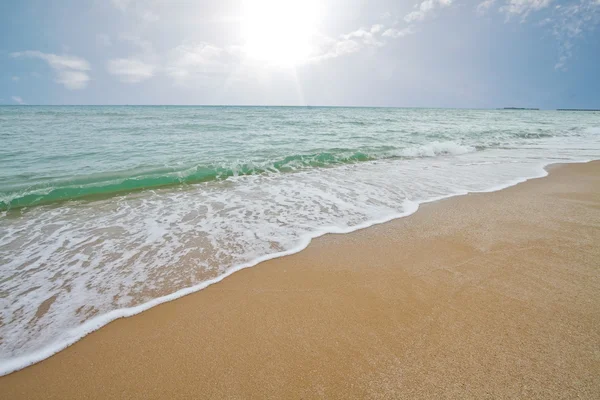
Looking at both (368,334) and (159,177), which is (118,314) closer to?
(368,334)

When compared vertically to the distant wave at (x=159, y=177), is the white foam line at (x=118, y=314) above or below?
below

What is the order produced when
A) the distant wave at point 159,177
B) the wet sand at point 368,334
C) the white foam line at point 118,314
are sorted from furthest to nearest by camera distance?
1. the distant wave at point 159,177
2. the white foam line at point 118,314
3. the wet sand at point 368,334

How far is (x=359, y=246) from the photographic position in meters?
3.65

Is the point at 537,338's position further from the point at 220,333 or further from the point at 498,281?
the point at 220,333

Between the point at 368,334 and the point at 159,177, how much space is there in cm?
653

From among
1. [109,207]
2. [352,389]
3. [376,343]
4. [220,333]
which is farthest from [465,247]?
[109,207]

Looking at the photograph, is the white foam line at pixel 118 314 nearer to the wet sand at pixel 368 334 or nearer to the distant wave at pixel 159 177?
the wet sand at pixel 368 334

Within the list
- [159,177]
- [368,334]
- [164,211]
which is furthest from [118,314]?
[159,177]

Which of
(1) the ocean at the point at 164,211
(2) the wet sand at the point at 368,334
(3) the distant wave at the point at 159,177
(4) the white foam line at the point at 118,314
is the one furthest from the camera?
(3) the distant wave at the point at 159,177

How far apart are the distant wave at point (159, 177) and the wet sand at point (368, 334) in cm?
488

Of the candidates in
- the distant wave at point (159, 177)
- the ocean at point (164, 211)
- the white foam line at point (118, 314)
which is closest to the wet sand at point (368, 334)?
the white foam line at point (118, 314)

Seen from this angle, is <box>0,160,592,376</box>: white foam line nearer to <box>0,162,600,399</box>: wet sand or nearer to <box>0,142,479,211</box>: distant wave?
<box>0,162,600,399</box>: wet sand

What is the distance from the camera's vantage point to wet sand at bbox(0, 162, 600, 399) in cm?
179

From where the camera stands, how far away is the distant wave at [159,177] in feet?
19.3
